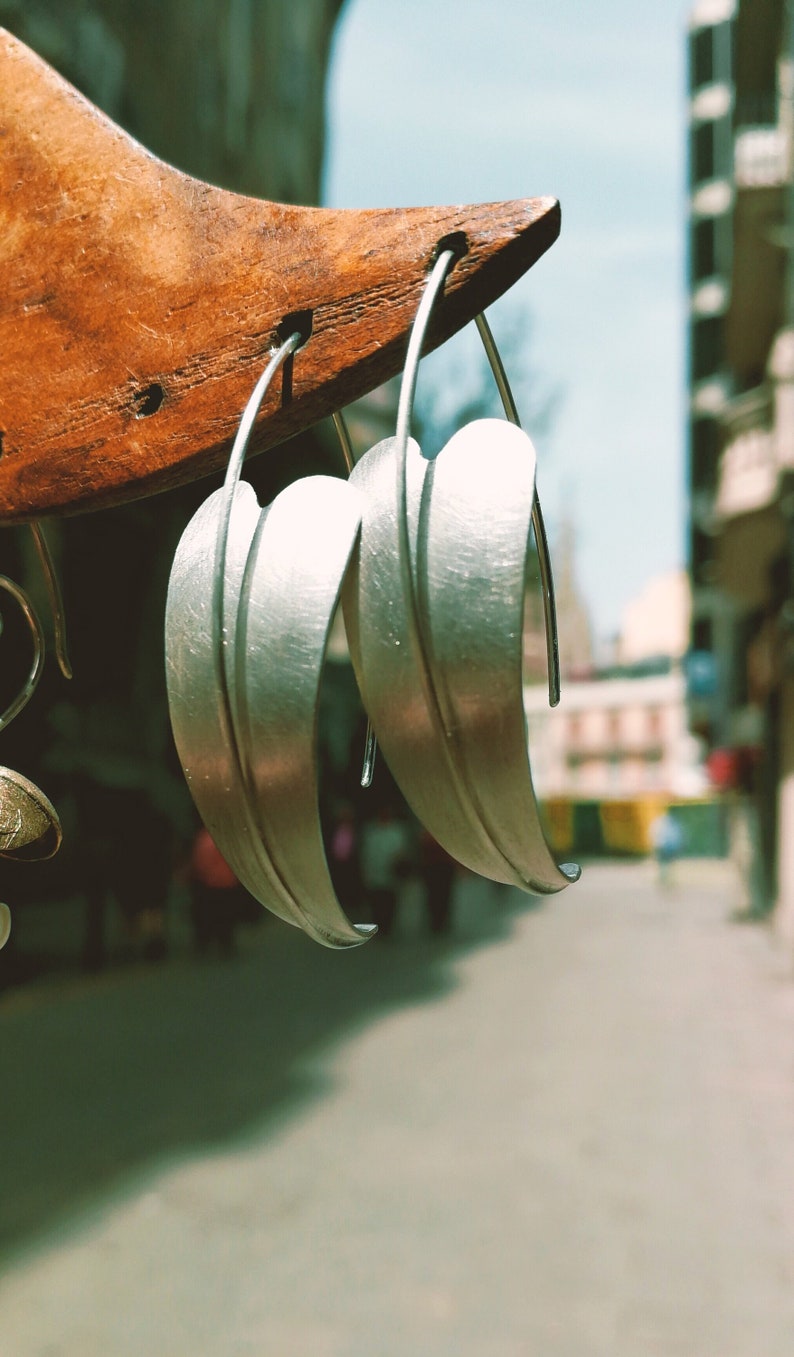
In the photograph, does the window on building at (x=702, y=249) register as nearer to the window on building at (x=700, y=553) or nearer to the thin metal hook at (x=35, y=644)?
the window on building at (x=700, y=553)

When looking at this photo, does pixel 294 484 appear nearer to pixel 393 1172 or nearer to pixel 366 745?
pixel 366 745

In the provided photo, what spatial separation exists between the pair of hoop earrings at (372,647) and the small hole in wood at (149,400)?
0.32 ft

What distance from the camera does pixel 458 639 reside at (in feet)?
2.44

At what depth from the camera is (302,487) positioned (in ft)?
2.67

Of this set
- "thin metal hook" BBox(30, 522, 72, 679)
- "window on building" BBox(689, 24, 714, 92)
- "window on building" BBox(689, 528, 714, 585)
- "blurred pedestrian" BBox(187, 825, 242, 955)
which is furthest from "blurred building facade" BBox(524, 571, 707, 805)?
"thin metal hook" BBox(30, 522, 72, 679)

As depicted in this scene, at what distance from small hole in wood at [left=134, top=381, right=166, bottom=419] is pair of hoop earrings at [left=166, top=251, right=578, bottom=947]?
0.10 m

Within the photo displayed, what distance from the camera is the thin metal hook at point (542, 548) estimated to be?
86cm

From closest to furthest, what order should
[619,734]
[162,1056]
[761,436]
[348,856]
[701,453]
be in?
[162,1056]
[348,856]
[761,436]
[701,453]
[619,734]

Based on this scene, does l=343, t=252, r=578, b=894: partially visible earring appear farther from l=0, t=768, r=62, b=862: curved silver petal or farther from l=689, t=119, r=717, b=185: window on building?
l=689, t=119, r=717, b=185: window on building

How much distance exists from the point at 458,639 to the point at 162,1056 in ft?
31.0

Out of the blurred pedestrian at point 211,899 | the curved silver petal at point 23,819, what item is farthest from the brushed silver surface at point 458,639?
the blurred pedestrian at point 211,899

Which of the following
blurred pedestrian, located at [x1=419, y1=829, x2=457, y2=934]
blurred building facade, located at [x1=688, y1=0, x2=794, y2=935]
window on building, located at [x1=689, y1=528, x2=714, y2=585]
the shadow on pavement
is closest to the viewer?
the shadow on pavement

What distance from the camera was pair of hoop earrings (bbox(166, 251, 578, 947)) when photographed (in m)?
0.75

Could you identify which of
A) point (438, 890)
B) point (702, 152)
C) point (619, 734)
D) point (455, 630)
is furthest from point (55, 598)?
point (619, 734)
